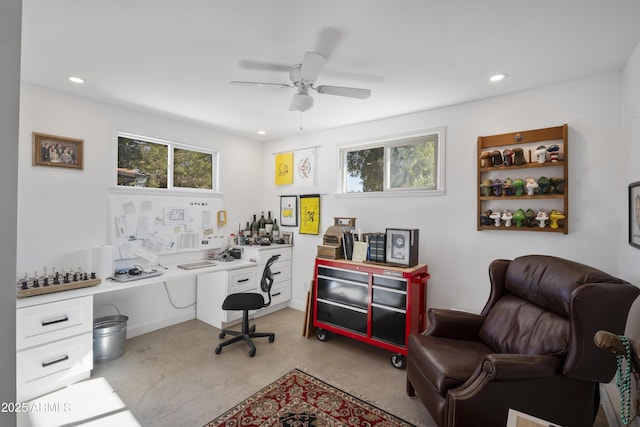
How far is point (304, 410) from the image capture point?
206cm

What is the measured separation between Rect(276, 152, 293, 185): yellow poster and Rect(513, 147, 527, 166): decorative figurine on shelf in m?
2.71

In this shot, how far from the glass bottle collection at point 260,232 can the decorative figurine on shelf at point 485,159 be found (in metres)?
2.75

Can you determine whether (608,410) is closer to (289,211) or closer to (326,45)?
(326,45)

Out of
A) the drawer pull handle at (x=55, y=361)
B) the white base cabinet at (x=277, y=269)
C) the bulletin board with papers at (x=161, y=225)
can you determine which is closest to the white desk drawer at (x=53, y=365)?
the drawer pull handle at (x=55, y=361)

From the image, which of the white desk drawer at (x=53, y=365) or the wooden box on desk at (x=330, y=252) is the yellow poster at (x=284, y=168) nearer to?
the wooden box on desk at (x=330, y=252)

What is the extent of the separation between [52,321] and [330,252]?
7.90ft

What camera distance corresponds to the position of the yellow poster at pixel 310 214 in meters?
3.95

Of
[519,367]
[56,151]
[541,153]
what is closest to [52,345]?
[56,151]

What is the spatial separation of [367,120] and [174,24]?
89.9 inches

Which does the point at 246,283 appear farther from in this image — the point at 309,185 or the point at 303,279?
the point at 309,185

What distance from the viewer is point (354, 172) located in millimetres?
3760

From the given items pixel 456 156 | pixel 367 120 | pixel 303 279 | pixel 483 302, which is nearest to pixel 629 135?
pixel 456 156

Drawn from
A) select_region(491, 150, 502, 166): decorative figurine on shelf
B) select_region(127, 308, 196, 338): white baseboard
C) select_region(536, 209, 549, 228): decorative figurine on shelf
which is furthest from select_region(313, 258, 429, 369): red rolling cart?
select_region(127, 308, 196, 338): white baseboard

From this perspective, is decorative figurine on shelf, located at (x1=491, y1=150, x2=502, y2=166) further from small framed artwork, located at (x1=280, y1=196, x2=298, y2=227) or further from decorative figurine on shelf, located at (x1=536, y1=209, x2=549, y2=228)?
small framed artwork, located at (x1=280, y1=196, x2=298, y2=227)
